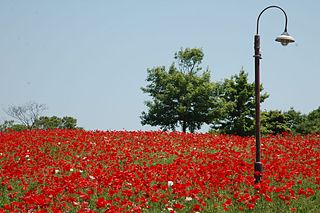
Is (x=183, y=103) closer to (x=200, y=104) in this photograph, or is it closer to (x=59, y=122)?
(x=200, y=104)

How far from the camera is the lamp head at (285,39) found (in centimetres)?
1286

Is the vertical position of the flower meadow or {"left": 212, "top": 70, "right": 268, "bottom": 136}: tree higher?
{"left": 212, "top": 70, "right": 268, "bottom": 136}: tree

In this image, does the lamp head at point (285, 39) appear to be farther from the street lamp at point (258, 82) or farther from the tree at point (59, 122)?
the tree at point (59, 122)

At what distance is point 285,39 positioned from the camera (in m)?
12.9

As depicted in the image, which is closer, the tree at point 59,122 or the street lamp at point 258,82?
the street lamp at point 258,82

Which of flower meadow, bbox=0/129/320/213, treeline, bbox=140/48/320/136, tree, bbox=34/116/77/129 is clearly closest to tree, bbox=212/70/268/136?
treeline, bbox=140/48/320/136

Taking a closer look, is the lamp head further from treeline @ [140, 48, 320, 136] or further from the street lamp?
treeline @ [140, 48, 320, 136]

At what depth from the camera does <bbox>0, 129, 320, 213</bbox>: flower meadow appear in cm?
1020

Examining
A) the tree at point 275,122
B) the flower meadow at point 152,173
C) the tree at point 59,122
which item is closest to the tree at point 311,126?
the tree at point 275,122

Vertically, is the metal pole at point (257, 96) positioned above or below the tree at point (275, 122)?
below

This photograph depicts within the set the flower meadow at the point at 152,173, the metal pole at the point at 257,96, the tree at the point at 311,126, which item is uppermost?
the tree at the point at 311,126

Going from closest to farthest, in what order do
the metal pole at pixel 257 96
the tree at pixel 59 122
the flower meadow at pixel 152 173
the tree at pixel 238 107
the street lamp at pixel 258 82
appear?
the flower meadow at pixel 152 173 < the street lamp at pixel 258 82 < the metal pole at pixel 257 96 < the tree at pixel 238 107 < the tree at pixel 59 122

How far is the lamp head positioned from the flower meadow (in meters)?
3.35

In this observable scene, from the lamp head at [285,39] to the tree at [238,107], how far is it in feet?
84.5
